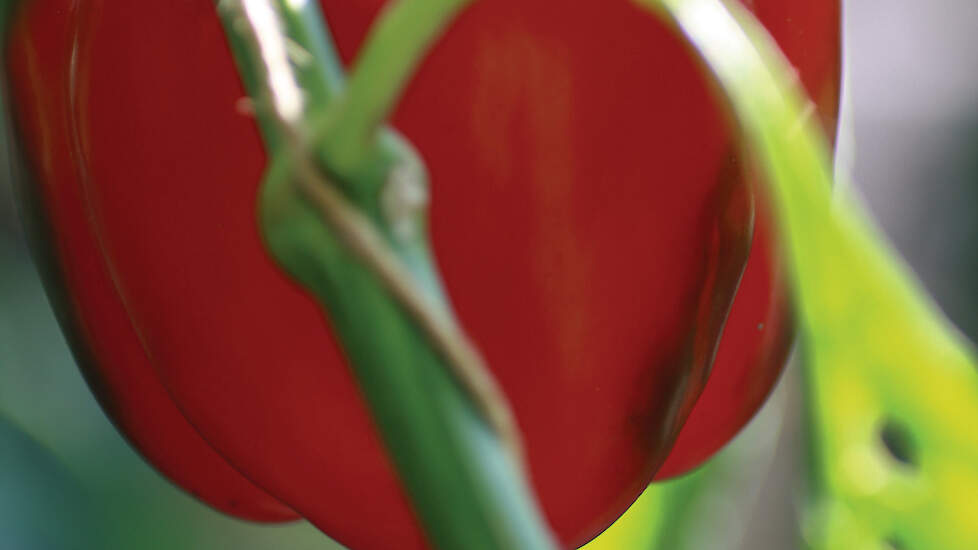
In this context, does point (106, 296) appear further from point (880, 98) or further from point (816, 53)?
point (880, 98)

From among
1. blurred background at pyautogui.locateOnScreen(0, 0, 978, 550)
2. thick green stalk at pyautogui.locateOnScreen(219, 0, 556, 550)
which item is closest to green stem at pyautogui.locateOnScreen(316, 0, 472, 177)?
thick green stalk at pyautogui.locateOnScreen(219, 0, 556, 550)

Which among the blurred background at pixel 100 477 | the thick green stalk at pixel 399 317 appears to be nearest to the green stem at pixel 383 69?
the thick green stalk at pixel 399 317

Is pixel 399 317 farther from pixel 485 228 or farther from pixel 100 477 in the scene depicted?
pixel 100 477

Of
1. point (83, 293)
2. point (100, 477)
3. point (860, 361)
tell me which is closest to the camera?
point (860, 361)

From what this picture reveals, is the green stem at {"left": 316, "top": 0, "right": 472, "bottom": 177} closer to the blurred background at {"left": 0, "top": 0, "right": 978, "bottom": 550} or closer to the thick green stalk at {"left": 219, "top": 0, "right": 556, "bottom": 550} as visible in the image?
the thick green stalk at {"left": 219, "top": 0, "right": 556, "bottom": 550}

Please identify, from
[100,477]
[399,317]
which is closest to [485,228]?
[399,317]
